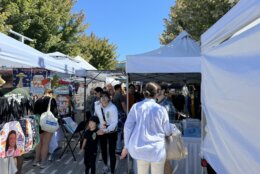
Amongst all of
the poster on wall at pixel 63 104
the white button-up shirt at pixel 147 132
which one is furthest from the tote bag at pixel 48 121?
the white button-up shirt at pixel 147 132

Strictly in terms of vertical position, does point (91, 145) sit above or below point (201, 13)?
below

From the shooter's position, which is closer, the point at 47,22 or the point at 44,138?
the point at 44,138

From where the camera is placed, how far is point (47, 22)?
18.2 metres

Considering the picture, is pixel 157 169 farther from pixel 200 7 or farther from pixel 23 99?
pixel 200 7

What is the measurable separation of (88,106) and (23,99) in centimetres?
462

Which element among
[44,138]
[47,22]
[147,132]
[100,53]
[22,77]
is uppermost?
[100,53]

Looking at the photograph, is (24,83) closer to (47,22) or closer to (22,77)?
(22,77)

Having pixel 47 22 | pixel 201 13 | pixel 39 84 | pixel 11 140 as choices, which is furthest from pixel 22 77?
pixel 47 22

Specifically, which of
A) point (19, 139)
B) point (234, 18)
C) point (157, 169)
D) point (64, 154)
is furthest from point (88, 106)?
point (234, 18)

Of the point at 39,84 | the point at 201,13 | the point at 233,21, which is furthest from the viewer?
Answer: the point at 201,13

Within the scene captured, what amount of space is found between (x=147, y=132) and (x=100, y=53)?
34.7 metres

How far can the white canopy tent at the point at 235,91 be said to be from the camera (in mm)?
1816

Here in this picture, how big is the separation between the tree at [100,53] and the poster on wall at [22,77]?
2850cm

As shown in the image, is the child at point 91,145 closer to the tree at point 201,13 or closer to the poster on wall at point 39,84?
the poster on wall at point 39,84
